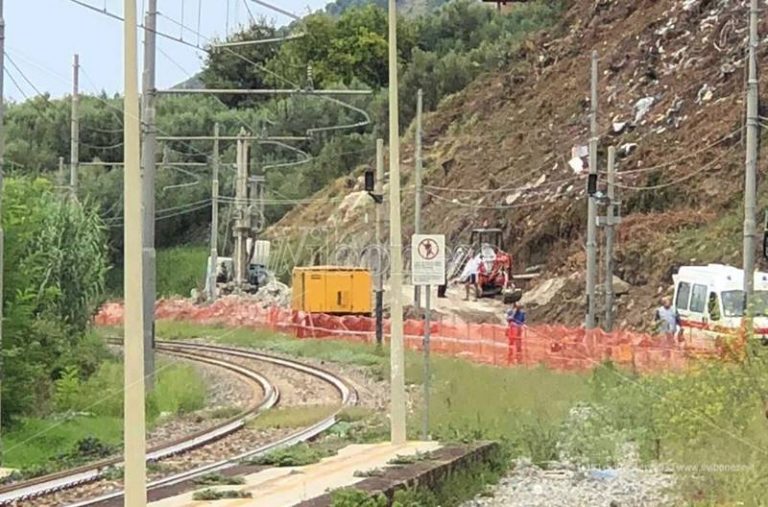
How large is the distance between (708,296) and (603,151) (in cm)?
2522

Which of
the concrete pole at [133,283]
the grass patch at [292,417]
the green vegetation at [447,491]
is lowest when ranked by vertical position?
the grass patch at [292,417]

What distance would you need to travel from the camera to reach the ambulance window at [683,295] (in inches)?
1452

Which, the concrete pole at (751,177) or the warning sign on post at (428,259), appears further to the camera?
the concrete pole at (751,177)

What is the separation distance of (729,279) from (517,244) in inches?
953

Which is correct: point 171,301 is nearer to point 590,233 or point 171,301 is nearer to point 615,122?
point 615,122

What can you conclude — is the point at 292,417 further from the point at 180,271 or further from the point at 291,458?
the point at 180,271

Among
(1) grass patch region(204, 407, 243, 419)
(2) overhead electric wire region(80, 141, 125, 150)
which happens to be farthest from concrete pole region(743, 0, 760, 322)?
(2) overhead electric wire region(80, 141, 125, 150)

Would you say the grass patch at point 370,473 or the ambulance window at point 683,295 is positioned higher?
the ambulance window at point 683,295

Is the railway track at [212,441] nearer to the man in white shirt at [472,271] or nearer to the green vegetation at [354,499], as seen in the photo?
the green vegetation at [354,499]

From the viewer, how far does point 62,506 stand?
14812 millimetres

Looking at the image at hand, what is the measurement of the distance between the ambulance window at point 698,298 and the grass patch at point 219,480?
23.1 metres

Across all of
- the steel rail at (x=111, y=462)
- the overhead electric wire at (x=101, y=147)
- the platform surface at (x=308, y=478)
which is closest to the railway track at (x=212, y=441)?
the steel rail at (x=111, y=462)

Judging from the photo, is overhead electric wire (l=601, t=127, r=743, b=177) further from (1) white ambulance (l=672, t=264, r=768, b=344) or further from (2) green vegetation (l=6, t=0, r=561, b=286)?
Answer: (2) green vegetation (l=6, t=0, r=561, b=286)

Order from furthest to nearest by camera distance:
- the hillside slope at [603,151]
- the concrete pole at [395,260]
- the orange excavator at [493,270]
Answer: the orange excavator at [493,270]
the hillside slope at [603,151]
the concrete pole at [395,260]
